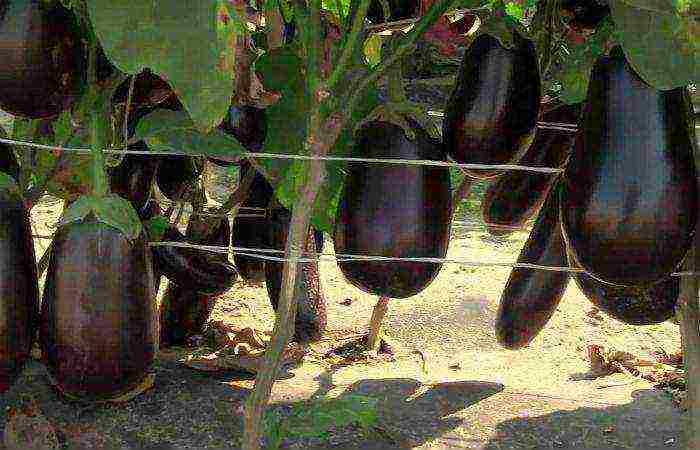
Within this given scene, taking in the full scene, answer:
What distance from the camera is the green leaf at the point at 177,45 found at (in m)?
0.64

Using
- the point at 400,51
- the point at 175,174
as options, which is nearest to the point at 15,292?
the point at 400,51

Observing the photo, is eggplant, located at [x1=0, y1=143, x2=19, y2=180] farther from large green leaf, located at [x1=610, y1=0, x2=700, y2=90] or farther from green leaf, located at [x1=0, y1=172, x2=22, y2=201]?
large green leaf, located at [x1=610, y1=0, x2=700, y2=90]

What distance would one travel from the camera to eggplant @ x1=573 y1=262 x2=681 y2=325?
3.39ft

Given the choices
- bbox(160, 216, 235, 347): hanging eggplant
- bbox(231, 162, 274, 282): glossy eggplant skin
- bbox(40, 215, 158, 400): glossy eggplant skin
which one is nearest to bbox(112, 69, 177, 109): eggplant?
bbox(40, 215, 158, 400): glossy eggplant skin

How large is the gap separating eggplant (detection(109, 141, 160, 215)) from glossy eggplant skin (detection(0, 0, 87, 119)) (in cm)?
36

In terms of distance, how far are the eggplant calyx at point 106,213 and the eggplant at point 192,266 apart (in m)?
0.46

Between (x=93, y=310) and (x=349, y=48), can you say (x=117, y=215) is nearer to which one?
(x=93, y=310)

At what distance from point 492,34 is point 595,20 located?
0.16 meters

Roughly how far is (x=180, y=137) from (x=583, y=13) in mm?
Result: 545

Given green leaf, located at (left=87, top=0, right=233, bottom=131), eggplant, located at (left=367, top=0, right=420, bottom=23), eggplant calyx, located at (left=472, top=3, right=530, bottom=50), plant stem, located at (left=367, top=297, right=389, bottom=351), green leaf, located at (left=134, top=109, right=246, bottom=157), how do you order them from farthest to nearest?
1. plant stem, located at (left=367, top=297, right=389, bottom=351)
2. eggplant, located at (left=367, top=0, right=420, bottom=23)
3. eggplant calyx, located at (left=472, top=3, right=530, bottom=50)
4. green leaf, located at (left=134, top=109, right=246, bottom=157)
5. green leaf, located at (left=87, top=0, right=233, bottom=131)

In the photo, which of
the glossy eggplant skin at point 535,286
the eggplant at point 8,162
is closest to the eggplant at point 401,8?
the glossy eggplant skin at point 535,286

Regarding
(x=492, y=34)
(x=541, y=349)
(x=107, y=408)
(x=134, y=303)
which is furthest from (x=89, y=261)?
(x=541, y=349)

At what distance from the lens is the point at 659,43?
28.2 inches

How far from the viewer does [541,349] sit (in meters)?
2.07
